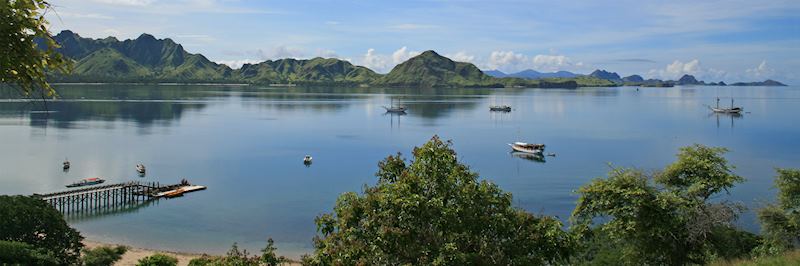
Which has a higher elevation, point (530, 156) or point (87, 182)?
point (530, 156)

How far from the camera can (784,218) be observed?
1233 inches

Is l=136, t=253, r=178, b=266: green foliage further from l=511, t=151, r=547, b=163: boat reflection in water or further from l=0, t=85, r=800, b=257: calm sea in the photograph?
l=511, t=151, r=547, b=163: boat reflection in water

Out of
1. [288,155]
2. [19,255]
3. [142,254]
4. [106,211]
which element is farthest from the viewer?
[288,155]

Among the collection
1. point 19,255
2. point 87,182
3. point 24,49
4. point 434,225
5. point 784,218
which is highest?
point 24,49

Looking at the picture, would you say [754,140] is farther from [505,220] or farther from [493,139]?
[505,220]

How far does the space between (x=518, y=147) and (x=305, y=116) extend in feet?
264

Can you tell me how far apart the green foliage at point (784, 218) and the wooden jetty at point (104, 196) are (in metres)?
52.8

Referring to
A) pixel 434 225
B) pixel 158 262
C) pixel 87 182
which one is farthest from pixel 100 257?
pixel 87 182

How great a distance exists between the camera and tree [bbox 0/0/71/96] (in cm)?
738

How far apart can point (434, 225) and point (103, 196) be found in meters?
53.9

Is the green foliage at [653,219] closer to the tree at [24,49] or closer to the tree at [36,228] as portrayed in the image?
the tree at [24,49]

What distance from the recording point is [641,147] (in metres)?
100

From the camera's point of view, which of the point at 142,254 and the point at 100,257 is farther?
the point at 142,254

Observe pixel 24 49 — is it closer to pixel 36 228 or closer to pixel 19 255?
pixel 19 255
